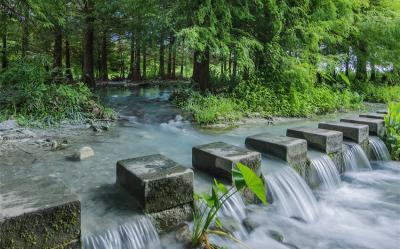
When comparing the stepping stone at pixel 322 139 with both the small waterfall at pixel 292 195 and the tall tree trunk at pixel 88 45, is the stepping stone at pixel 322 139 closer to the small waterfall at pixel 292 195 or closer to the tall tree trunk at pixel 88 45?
the small waterfall at pixel 292 195

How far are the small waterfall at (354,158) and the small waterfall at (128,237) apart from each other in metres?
3.61

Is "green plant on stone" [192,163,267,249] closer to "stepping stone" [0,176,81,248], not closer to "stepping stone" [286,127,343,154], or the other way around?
"stepping stone" [0,176,81,248]

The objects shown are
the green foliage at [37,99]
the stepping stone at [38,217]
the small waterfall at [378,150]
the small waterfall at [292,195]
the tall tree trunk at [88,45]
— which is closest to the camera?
the stepping stone at [38,217]

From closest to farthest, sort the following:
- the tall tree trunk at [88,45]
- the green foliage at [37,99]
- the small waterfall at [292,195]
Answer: the small waterfall at [292,195] < the green foliage at [37,99] < the tall tree trunk at [88,45]

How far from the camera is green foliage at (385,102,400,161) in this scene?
5.70 m

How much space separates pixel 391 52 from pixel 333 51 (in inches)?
82.3

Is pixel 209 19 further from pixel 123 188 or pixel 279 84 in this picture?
pixel 123 188

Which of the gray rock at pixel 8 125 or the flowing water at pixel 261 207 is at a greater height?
the gray rock at pixel 8 125

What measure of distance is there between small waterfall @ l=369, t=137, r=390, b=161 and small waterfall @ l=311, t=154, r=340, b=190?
144 cm

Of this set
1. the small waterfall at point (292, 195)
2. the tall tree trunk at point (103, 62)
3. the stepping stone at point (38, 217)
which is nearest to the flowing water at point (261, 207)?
the small waterfall at point (292, 195)

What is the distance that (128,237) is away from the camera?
8.11 ft

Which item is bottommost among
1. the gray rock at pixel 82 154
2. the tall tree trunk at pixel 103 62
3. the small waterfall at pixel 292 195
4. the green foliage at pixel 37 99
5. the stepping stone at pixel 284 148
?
the small waterfall at pixel 292 195

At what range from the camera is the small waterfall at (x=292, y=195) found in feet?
11.6

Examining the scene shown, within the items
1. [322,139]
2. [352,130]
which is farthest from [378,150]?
[322,139]
